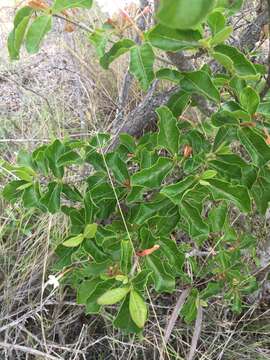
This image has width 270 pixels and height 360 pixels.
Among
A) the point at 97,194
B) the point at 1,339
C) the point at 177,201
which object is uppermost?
the point at 177,201

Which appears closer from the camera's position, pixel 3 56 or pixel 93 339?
pixel 93 339

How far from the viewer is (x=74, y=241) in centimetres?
93

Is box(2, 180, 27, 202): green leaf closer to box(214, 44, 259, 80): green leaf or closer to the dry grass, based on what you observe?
the dry grass

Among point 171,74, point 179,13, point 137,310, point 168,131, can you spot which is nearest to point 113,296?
point 137,310

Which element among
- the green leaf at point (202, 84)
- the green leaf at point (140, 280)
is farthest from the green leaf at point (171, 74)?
the green leaf at point (140, 280)

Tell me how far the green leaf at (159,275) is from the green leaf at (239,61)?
0.37m

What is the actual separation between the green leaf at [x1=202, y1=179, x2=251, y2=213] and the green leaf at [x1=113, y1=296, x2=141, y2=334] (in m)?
0.24

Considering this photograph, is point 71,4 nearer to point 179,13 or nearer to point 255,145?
point 255,145

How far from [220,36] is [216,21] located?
46 millimetres

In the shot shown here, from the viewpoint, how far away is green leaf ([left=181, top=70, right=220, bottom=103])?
2.59 feet

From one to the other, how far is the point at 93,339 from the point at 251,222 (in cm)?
58

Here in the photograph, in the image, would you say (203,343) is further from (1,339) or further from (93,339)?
(1,339)

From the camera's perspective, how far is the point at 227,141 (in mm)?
850

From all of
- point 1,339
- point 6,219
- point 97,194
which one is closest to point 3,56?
point 6,219
